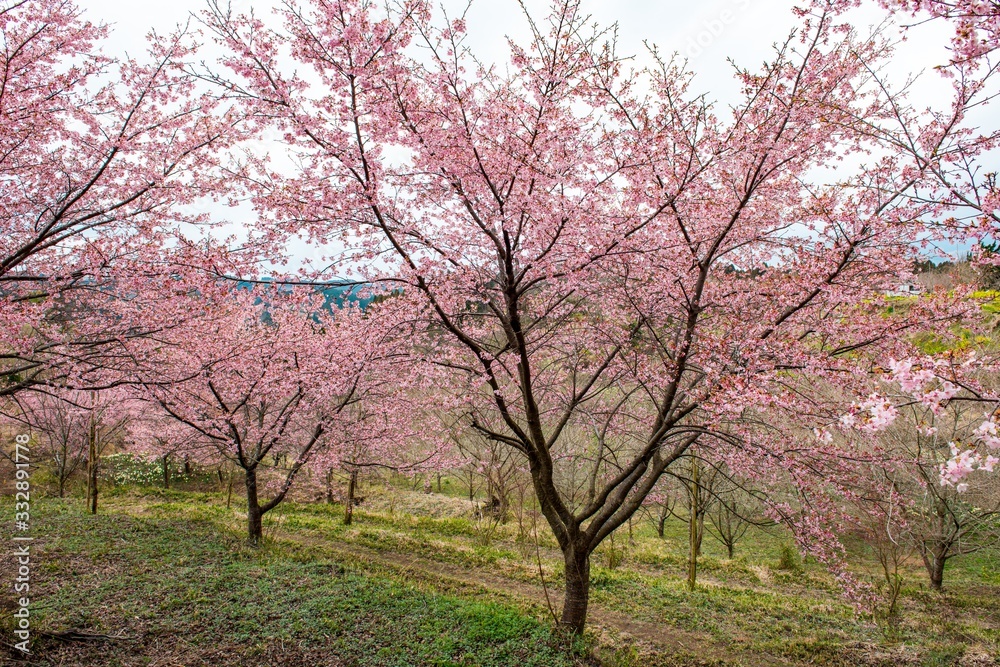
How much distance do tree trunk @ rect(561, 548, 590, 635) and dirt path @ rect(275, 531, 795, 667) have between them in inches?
17.6

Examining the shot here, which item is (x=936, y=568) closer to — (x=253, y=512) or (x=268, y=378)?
(x=253, y=512)

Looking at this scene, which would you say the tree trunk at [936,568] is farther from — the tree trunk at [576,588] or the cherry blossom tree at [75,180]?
the cherry blossom tree at [75,180]

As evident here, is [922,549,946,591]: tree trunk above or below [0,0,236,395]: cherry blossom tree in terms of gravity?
below

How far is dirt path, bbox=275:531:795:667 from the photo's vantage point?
7.39 m

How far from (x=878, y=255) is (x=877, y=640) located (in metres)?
7.12

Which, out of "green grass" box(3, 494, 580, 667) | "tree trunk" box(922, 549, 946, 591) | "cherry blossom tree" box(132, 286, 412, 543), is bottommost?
"tree trunk" box(922, 549, 946, 591)

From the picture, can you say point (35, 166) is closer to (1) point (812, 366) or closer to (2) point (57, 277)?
(2) point (57, 277)

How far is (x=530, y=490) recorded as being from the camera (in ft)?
56.2

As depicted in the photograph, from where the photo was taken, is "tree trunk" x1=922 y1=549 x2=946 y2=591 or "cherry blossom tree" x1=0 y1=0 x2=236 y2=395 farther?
"tree trunk" x1=922 y1=549 x2=946 y2=591

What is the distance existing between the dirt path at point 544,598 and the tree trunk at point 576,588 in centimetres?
45

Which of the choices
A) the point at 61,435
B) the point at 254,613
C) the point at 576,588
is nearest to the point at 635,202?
the point at 576,588

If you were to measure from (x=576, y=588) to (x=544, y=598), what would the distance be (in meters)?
3.46

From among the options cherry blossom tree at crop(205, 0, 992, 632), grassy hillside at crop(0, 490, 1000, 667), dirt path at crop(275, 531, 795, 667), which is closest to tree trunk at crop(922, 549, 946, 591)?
grassy hillside at crop(0, 490, 1000, 667)

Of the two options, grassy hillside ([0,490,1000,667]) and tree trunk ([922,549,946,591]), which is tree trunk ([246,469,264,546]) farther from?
tree trunk ([922,549,946,591])
